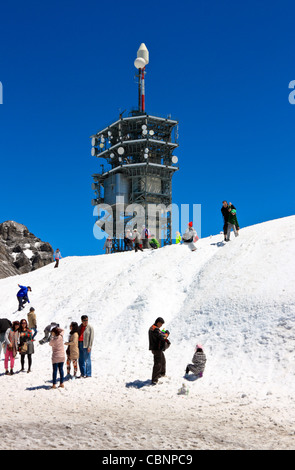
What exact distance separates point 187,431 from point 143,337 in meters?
9.03

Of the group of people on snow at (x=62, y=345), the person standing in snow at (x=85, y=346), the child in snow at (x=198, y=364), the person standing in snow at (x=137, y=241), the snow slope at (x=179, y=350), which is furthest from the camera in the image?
the person standing in snow at (x=137, y=241)

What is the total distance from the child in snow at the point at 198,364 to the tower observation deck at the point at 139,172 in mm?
55351

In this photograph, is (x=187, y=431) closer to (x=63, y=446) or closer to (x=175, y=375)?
(x=63, y=446)

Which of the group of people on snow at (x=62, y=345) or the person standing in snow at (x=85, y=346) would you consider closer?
the group of people on snow at (x=62, y=345)

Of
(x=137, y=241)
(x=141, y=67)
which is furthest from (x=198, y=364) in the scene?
(x=141, y=67)

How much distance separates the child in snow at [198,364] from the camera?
1344cm

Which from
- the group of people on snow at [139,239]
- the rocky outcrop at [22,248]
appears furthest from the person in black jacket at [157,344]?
the rocky outcrop at [22,248]

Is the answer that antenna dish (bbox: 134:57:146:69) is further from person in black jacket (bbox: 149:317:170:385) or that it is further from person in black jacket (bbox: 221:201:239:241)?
person in black jacket (bbox: 149:317:170:385)

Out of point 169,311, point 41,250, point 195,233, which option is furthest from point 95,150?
point 169,311

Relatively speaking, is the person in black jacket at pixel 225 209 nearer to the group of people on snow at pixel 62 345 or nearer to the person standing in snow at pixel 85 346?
the group of people on snow at pixel 62 345

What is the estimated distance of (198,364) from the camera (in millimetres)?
13508

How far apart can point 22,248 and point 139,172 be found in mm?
37315

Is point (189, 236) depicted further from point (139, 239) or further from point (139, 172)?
point (139, 172)

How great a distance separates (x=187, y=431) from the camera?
28.6 feet
